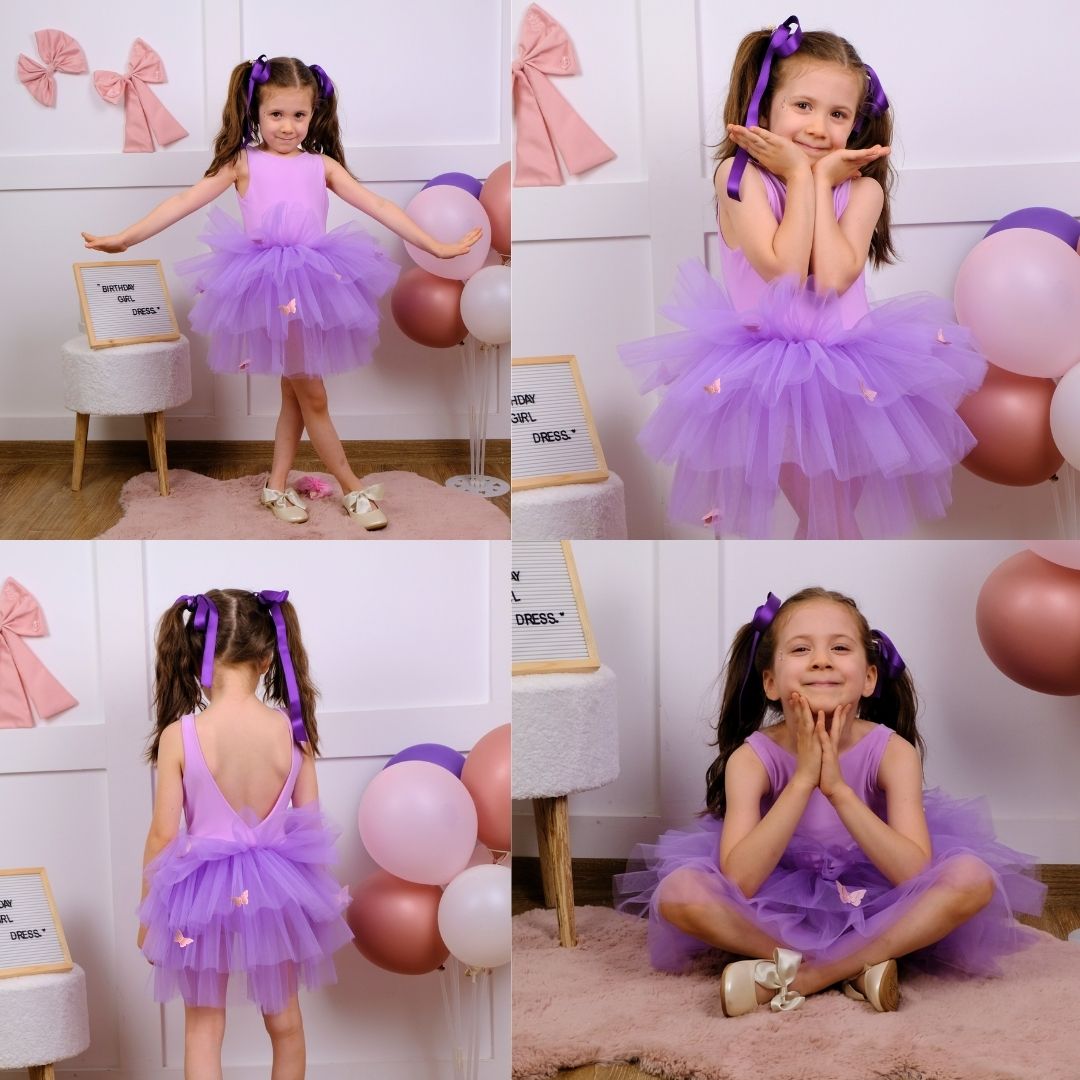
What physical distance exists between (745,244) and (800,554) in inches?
22.5

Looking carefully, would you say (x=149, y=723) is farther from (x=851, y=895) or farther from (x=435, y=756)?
(x=851, y=895)

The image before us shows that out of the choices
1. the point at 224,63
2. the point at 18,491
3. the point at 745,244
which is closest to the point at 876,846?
the point at 745,244

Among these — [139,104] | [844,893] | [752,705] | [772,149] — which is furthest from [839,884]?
[139,104]

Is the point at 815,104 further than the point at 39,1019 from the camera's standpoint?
No

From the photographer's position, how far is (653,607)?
212 centimetres

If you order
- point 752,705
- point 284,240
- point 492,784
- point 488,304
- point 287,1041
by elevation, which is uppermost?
point 284,240

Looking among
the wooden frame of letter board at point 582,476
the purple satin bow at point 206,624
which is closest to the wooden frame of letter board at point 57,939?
the purple satin bow at point 206,624

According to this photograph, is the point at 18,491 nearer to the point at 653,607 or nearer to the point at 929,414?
the point at 653,607

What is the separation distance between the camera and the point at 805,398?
171cm

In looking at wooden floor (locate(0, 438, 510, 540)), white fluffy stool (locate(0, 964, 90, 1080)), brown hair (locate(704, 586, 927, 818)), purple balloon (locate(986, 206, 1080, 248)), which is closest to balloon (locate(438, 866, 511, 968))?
brown hair (locate(704, 586, 927, 818))

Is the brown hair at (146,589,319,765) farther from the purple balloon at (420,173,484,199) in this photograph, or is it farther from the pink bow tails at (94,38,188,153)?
the pink bow tails at (94,38,188,153)

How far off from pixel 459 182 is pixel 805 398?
0.98m

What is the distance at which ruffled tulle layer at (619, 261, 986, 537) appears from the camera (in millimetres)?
1712

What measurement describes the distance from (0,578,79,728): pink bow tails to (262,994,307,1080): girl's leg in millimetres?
665
